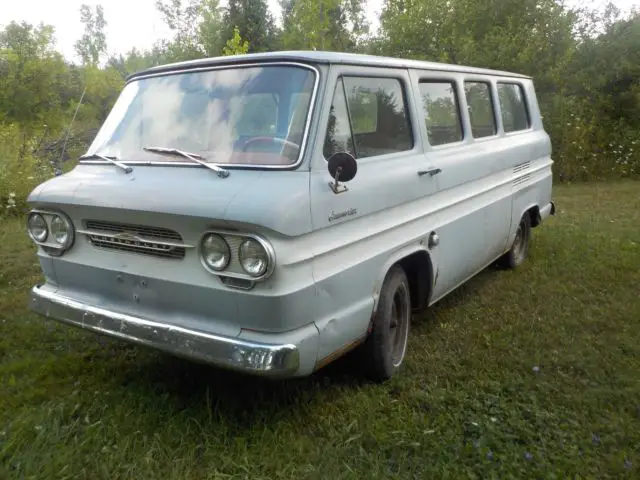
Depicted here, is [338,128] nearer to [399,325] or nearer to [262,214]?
[262,214]

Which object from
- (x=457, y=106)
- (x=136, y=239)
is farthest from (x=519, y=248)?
(x=136, y=239)

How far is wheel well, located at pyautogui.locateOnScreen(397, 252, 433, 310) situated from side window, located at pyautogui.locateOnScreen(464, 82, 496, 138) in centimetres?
142

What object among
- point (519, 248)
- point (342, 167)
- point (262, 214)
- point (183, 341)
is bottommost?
point (519, 248)

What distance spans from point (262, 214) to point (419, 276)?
1.73 m

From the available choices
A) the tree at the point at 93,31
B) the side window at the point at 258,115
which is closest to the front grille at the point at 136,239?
the side window at the point at 258,115

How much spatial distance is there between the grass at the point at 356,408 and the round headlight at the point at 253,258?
96 cm

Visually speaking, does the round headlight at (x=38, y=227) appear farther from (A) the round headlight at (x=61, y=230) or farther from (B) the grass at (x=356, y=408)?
(B) the grass at (x=356, y=408)

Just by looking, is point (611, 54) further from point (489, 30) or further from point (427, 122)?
point (427, 122)

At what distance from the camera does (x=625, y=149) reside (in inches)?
533

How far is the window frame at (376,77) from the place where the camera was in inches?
120

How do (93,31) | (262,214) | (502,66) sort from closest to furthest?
1. (262,214)
2. (502,66)
3. (93,31)

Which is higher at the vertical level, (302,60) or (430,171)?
(302,60)

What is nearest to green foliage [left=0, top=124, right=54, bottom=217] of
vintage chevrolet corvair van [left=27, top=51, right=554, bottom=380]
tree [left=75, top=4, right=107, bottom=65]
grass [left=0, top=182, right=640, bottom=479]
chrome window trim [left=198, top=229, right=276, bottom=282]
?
grass [left=0, top=182, right=640, bottom=479]

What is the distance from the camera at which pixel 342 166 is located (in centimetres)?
282
